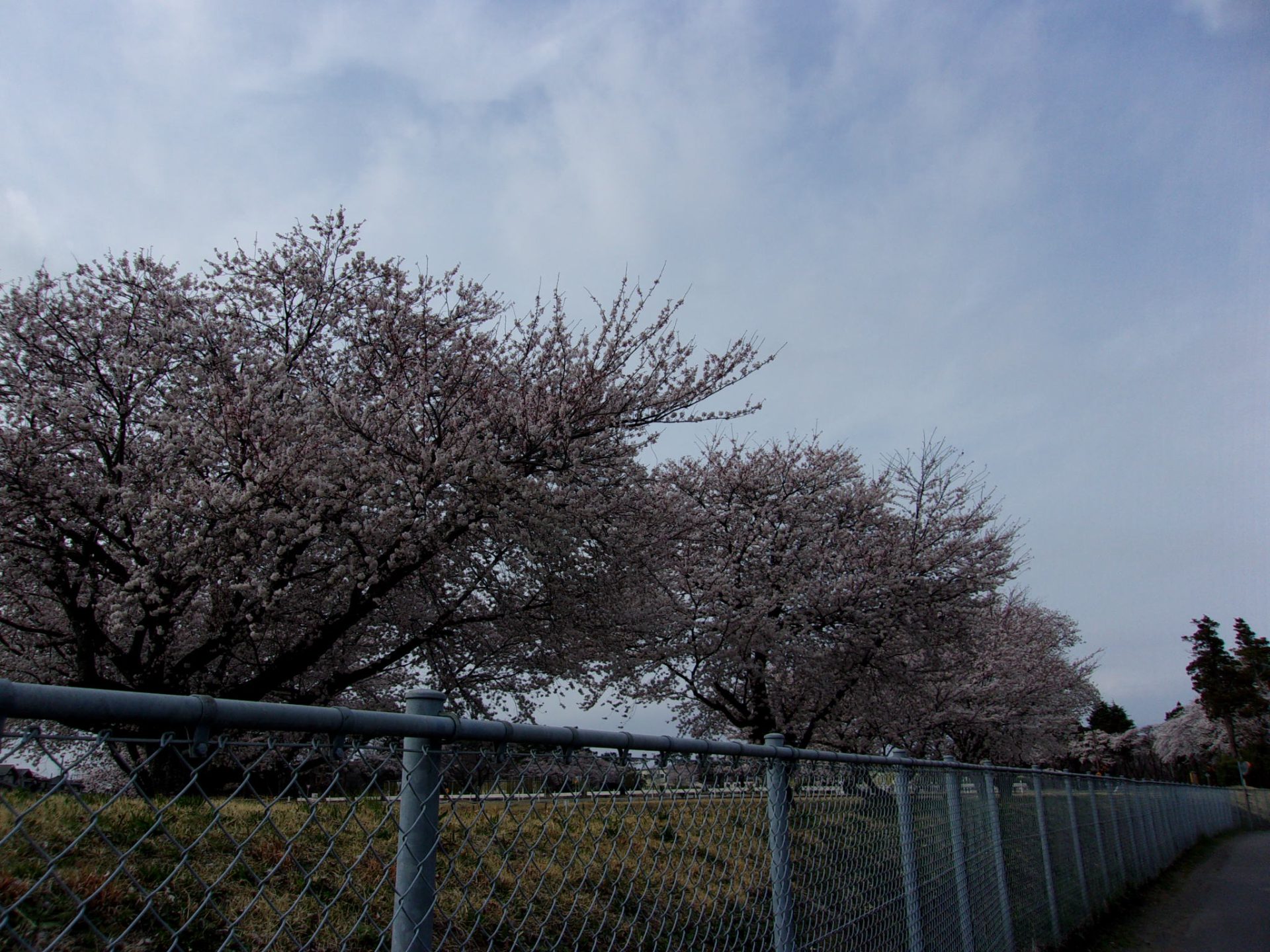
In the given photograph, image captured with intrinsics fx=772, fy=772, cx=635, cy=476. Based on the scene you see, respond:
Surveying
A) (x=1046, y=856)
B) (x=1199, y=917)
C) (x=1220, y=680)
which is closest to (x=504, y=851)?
(x=1046, y=856)

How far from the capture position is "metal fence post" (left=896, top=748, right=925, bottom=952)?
429cm

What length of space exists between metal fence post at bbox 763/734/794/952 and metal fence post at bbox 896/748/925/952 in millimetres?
1485

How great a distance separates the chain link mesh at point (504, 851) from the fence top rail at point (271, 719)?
0.04 meters

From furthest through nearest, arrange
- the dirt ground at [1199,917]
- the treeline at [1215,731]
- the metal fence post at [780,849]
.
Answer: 1. the treeline at [1215,731]
2. the dirt ground at [1199,917]
3. the metal fence post at [780,849]

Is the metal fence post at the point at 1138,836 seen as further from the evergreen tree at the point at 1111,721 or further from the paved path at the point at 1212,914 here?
the evergreen tree at the point at 1111,721

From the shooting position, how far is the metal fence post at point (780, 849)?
3.03 metres

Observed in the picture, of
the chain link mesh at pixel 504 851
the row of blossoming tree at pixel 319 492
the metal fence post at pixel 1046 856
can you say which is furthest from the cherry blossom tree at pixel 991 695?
the chain link mesh at pixel 504 851

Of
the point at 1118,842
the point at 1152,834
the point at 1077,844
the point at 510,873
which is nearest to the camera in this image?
the point at 510,873

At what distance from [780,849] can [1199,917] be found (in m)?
9.96

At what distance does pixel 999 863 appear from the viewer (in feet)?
19.4

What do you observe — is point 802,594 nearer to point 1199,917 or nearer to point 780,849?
point 1199,917

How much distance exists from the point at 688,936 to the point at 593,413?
588 centimetres

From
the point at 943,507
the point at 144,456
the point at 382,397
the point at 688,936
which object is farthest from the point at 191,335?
the point at 943,507

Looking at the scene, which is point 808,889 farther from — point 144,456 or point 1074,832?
point 144,456
